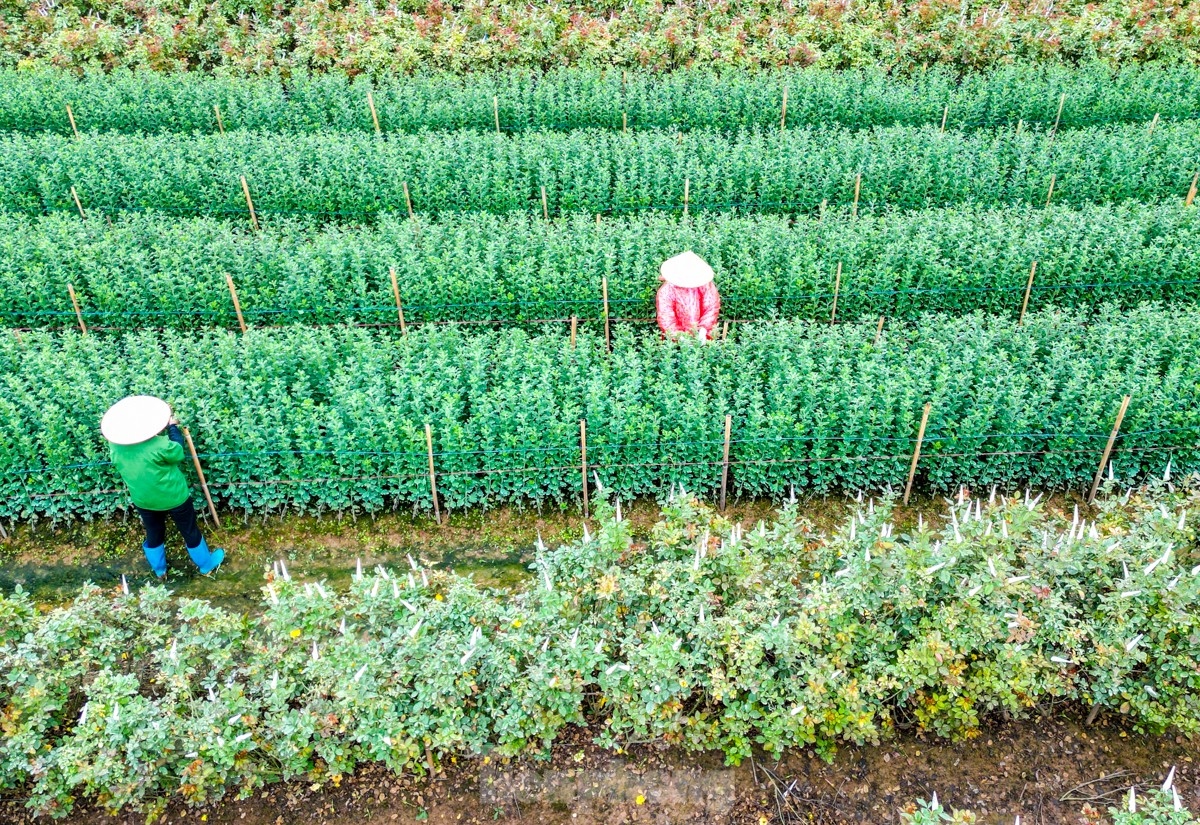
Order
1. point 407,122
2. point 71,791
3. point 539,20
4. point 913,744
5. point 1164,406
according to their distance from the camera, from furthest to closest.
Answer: point 539,20, point 407,122, point 1164,406, point 913,744, point 71,791

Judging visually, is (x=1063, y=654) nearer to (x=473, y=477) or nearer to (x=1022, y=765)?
(x=1022, y=765)

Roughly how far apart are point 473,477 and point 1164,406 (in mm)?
6623

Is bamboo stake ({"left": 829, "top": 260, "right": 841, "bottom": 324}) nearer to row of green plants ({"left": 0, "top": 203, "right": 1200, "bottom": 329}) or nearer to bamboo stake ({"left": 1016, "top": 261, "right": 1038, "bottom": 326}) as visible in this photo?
row of green plants ({"left": 0, "top": 203, "right": 1200, "bottom": 329})

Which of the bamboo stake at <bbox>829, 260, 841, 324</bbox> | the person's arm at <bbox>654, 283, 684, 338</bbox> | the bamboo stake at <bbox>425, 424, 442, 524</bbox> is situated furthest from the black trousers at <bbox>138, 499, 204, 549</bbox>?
the bamboo stake at <bbox>829, 260, 841, 324</bbox>

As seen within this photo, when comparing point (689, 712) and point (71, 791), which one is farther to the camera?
point (689, 712)

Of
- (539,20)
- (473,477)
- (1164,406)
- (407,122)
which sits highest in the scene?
(539,20)

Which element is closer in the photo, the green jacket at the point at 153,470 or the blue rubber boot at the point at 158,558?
the green jacket at the point at 153,470

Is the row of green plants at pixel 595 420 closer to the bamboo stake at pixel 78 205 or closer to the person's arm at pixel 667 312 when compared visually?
the person's arm at pixel 667 312

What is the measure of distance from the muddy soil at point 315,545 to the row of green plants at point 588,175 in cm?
573

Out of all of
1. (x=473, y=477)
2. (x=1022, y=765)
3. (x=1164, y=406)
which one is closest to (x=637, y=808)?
(x=1022, y=765)

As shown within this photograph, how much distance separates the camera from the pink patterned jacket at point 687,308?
9719mm

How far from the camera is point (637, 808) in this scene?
6.23 meters

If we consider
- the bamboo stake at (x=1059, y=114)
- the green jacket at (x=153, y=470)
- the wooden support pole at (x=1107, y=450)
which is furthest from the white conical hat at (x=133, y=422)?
the bamboo stake at (x=1059, y=114)

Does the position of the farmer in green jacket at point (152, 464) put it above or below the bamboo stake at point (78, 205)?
below
